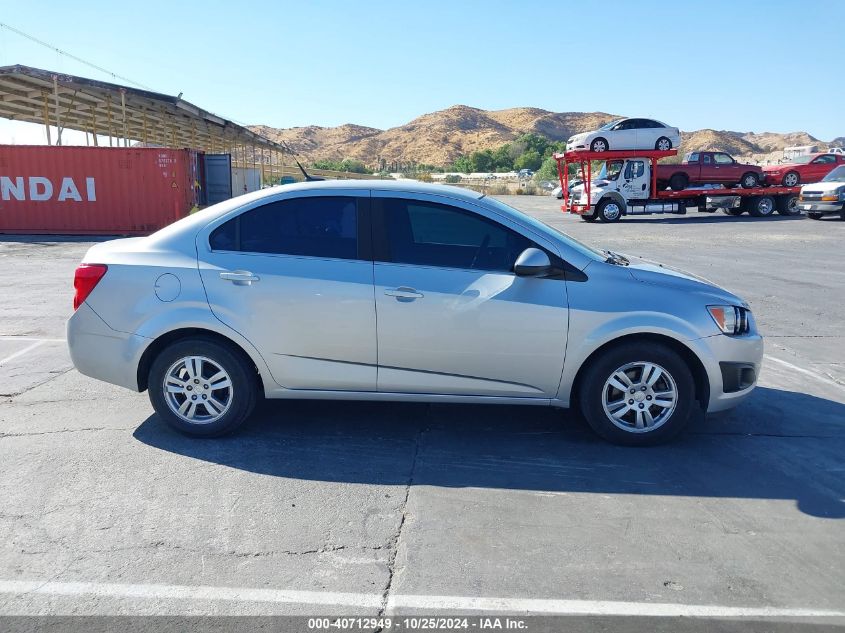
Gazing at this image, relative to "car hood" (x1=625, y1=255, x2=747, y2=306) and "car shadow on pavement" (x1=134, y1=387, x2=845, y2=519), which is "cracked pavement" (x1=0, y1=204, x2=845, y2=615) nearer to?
"car shadow on pavement" (x1=134, y1=387, x2=845, y2=519)

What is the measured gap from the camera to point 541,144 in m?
94.5

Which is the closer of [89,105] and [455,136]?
[89,105]

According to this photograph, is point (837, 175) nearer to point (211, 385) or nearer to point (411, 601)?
point (211, 385)

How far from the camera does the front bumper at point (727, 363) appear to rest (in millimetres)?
4840

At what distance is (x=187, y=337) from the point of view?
16.2 ft

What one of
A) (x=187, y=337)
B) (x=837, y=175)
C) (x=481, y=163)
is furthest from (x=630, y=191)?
(x=481, y=163)

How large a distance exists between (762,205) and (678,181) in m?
4.12

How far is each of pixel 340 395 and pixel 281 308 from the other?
2.42ft

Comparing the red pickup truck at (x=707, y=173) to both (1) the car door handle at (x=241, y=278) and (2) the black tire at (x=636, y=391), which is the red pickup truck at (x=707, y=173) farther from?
(1) the car door handle at (x=241, y=278)

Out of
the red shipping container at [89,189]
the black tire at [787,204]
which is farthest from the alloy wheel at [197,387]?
the black tire at [787,204]

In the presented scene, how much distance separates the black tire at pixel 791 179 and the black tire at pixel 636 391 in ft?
95.3

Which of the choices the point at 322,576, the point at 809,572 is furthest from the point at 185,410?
the point at 809,572

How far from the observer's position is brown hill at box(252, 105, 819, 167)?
118938 millimetres

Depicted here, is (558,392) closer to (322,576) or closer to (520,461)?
(520,461)
